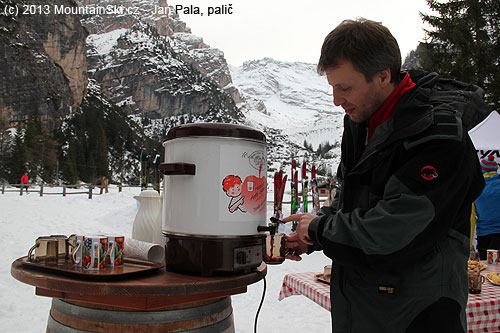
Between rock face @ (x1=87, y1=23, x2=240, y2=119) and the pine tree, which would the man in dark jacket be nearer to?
the pine tree

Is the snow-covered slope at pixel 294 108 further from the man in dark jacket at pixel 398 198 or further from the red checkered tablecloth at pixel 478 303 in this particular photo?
the man in dark jacket at pixel 398 198

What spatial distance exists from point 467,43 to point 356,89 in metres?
14.0

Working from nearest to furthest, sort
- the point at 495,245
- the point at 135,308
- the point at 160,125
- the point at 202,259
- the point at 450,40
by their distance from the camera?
the point at 135,308 → the point at 202,259 → the point at 495,245 → the point at 450,40 → the point at 160,125

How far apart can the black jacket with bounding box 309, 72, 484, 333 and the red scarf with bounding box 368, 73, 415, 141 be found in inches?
1.5

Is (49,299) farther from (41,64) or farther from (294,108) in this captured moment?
(294,108)

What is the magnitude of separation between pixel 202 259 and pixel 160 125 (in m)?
98.9

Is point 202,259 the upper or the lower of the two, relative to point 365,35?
lower

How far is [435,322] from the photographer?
1064mm

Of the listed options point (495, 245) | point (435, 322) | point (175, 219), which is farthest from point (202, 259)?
point (495, 245)

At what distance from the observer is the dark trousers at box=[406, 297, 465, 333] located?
1063mm

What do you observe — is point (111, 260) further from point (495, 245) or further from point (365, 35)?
point (495, 245)

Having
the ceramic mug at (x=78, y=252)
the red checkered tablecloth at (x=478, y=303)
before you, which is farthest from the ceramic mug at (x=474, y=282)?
the ceramic mug at (x=78, y=252)

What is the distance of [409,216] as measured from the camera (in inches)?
39.7

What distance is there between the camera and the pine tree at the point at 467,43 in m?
12.2
